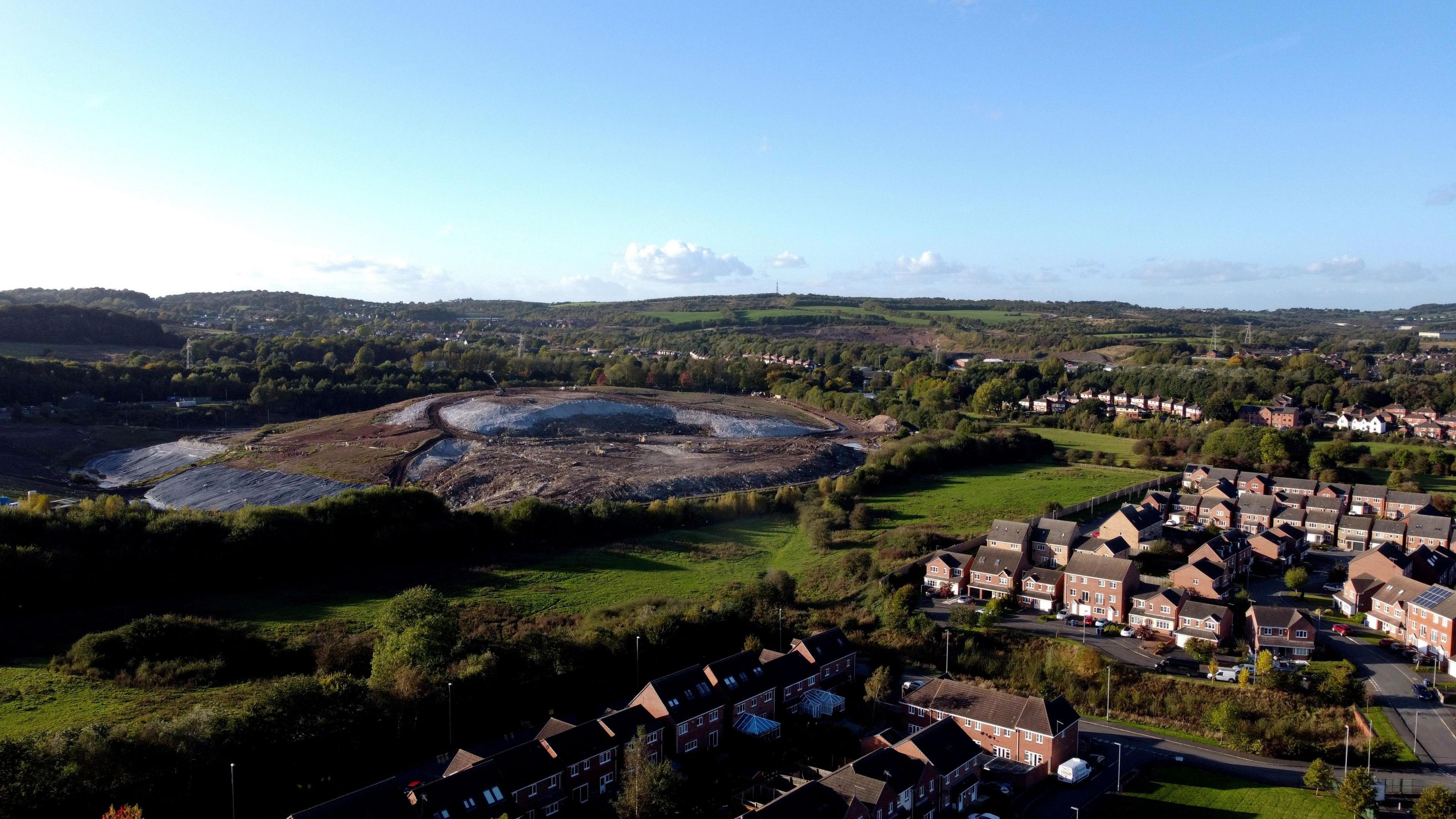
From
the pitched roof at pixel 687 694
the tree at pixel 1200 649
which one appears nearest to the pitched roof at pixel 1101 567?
the tree at pixel 1200 649

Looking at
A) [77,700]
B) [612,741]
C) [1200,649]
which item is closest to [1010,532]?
[1200,649]

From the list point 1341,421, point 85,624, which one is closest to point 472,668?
point 85,624

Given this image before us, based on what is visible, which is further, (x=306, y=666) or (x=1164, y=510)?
(x=1164, y=510)

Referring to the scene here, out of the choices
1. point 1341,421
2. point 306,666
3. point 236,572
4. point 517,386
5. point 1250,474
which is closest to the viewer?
point 306,666

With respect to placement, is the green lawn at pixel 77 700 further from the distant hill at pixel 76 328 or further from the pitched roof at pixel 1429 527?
the distant hill at pixel 76 328

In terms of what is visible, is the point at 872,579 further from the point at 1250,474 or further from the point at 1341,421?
the point at 1341,421

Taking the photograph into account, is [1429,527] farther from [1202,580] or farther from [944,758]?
[944,758]

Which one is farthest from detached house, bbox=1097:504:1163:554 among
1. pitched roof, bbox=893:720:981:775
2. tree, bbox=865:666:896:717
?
pitched roof, bbox=893:720:981:775
